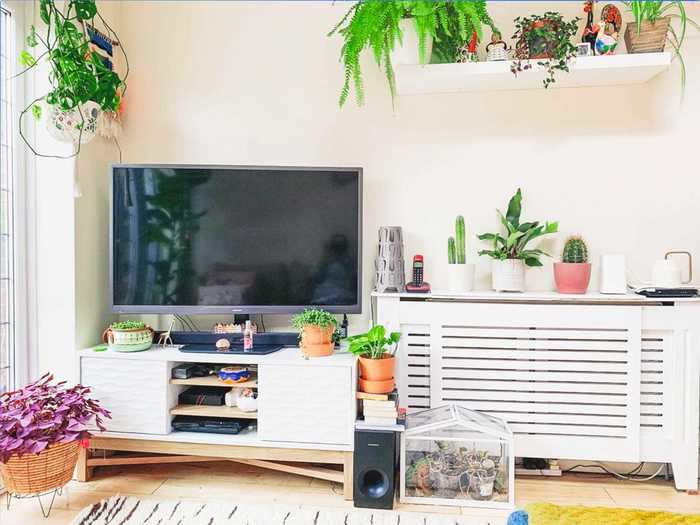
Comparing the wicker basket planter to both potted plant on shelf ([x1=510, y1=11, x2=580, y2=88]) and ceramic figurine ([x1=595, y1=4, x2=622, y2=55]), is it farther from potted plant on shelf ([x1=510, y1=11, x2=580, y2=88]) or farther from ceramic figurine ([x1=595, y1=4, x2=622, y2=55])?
potted plant on shelf ([x1=510, y1=11, x2=580, y2=88])

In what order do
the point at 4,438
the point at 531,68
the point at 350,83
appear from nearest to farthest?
the point at 4,438
the point at 531,68
the point at 350,83

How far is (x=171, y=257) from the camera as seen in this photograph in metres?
2.29

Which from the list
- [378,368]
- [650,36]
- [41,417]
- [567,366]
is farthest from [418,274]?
[41,417]

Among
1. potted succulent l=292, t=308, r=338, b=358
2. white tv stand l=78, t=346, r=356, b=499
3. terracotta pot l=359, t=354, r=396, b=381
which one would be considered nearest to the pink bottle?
→ white tv stand l=78, t=346, r=356, b=499

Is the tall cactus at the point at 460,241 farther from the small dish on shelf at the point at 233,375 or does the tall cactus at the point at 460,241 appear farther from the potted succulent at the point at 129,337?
the potted succulent at the point at 129,337

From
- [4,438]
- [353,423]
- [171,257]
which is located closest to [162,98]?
[171,257]

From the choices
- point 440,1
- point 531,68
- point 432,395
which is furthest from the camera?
point 432,395

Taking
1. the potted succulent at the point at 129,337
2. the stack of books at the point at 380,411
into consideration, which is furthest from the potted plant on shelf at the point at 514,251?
the potted succulent at the point at 129,337

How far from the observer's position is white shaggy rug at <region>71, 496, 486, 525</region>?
1.84 m

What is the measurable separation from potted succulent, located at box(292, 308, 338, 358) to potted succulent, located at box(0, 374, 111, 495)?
2.90 ft

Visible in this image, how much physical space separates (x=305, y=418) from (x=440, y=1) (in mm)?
1781

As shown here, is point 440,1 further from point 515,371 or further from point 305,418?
point 305,418

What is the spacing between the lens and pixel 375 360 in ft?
6.60

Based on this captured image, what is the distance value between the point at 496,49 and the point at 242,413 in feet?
6.47
